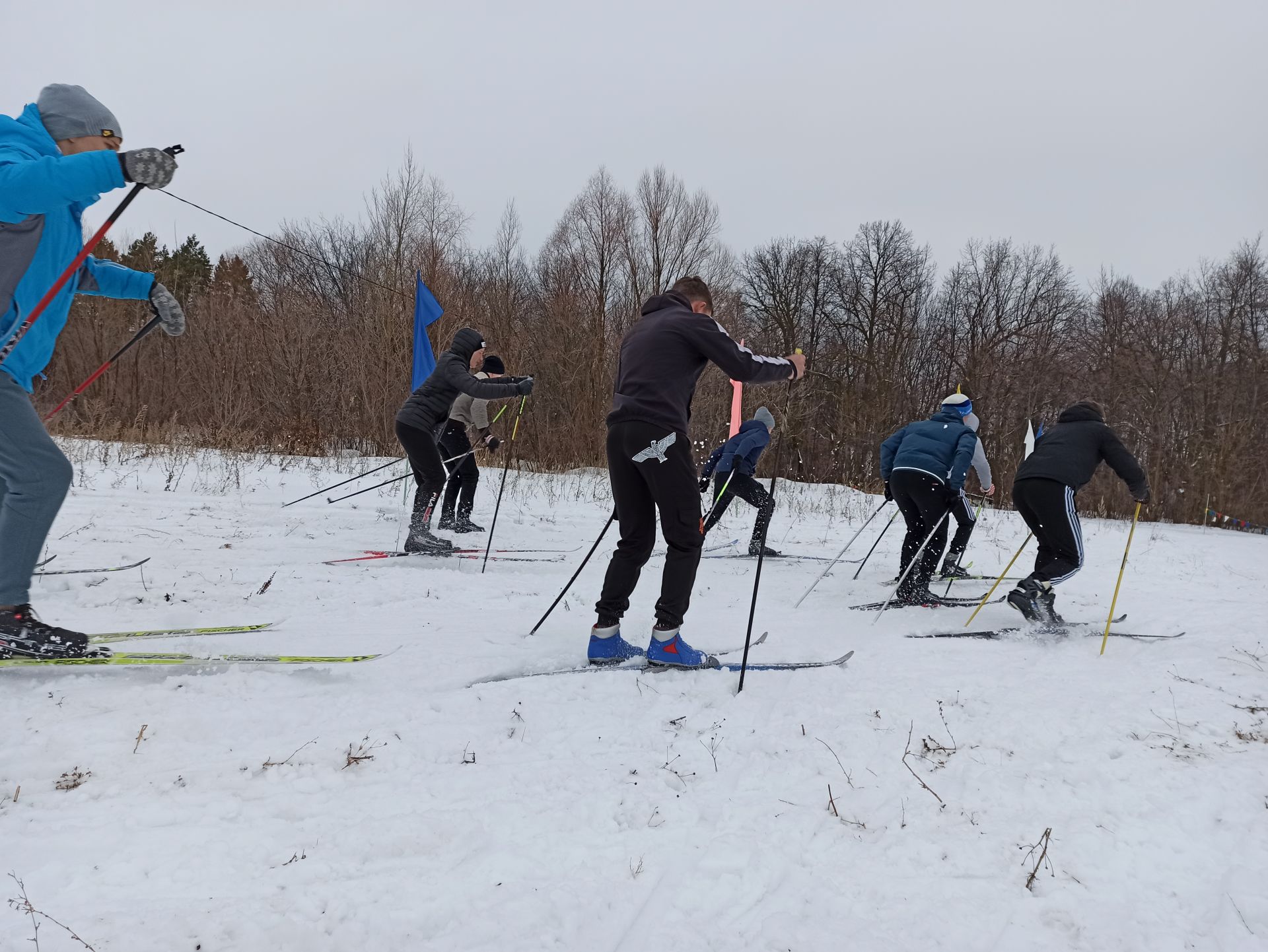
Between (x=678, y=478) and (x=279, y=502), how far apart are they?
740cm

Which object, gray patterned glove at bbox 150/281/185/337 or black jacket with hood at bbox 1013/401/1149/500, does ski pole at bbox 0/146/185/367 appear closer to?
gray patterned glove at bbox 150/281/185/337

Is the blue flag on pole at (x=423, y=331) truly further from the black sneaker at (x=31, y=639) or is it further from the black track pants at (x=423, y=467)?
the black sneaker at (x=31, y=639)

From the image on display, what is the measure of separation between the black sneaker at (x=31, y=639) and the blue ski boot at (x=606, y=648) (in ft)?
7.52

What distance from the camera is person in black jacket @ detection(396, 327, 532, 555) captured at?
6.95m

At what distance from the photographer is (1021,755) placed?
3104 millimetres

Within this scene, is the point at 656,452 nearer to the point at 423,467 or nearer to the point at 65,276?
the point at 65,276

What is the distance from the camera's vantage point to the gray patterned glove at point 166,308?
3773 mm

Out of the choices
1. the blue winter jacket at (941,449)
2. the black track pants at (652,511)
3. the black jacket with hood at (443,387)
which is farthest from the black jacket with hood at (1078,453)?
the black jacket with hood at (443,387)

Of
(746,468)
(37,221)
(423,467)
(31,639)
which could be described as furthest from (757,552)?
(37,221)

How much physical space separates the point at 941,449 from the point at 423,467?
16.2ft

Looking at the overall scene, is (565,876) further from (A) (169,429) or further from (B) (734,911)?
(A) (169,429)

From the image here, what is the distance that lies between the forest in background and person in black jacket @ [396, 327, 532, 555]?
723cm

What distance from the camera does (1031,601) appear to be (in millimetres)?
5562

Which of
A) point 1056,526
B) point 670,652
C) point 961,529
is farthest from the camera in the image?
point 961,529
